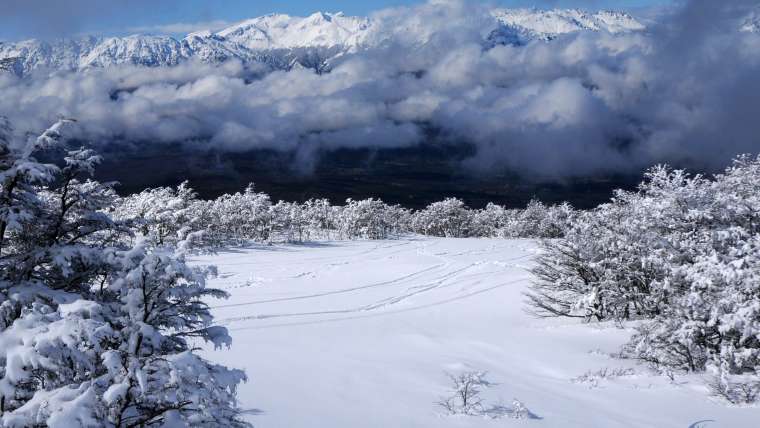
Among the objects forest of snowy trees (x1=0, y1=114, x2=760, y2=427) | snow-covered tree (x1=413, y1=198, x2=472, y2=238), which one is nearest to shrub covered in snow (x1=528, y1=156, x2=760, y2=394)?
forest of snowy trees (x1=0, y1=114, x2=760, y2=427)

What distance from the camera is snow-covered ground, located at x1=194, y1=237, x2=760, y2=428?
12.2 m

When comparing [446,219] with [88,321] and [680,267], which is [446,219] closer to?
[680,267]

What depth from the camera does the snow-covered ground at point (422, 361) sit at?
12.2 m

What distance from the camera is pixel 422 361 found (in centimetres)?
1855

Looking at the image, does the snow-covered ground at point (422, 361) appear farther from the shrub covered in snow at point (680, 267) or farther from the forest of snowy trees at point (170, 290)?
the forest of snowy trees at point (170, 290)

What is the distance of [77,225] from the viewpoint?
806 centimetres

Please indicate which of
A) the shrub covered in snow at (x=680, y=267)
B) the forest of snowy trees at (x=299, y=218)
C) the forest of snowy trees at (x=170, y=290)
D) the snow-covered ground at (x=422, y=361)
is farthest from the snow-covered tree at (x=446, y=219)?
the shrub covered in snow at (x=680, y=267)

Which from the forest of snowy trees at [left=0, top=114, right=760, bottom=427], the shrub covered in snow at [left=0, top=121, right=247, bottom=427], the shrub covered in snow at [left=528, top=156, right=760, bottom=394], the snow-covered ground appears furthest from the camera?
the shrub covered in snow at [left=528, top=156, right=760, bottom=394]

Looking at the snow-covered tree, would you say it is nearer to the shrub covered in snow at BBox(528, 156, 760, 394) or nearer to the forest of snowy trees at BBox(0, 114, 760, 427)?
the forest of snowy trees at BBox(0, 114, 760, 427)

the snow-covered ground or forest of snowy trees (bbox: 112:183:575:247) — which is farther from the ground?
forest of snowy trees (bbox: 112:183:575:247)

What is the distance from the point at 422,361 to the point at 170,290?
45.0 ft

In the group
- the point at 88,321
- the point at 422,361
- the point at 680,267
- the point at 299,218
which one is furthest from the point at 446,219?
the point at 88,321

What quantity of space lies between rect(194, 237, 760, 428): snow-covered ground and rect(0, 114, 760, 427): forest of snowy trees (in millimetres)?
1284

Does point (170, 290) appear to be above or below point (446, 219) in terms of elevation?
below
